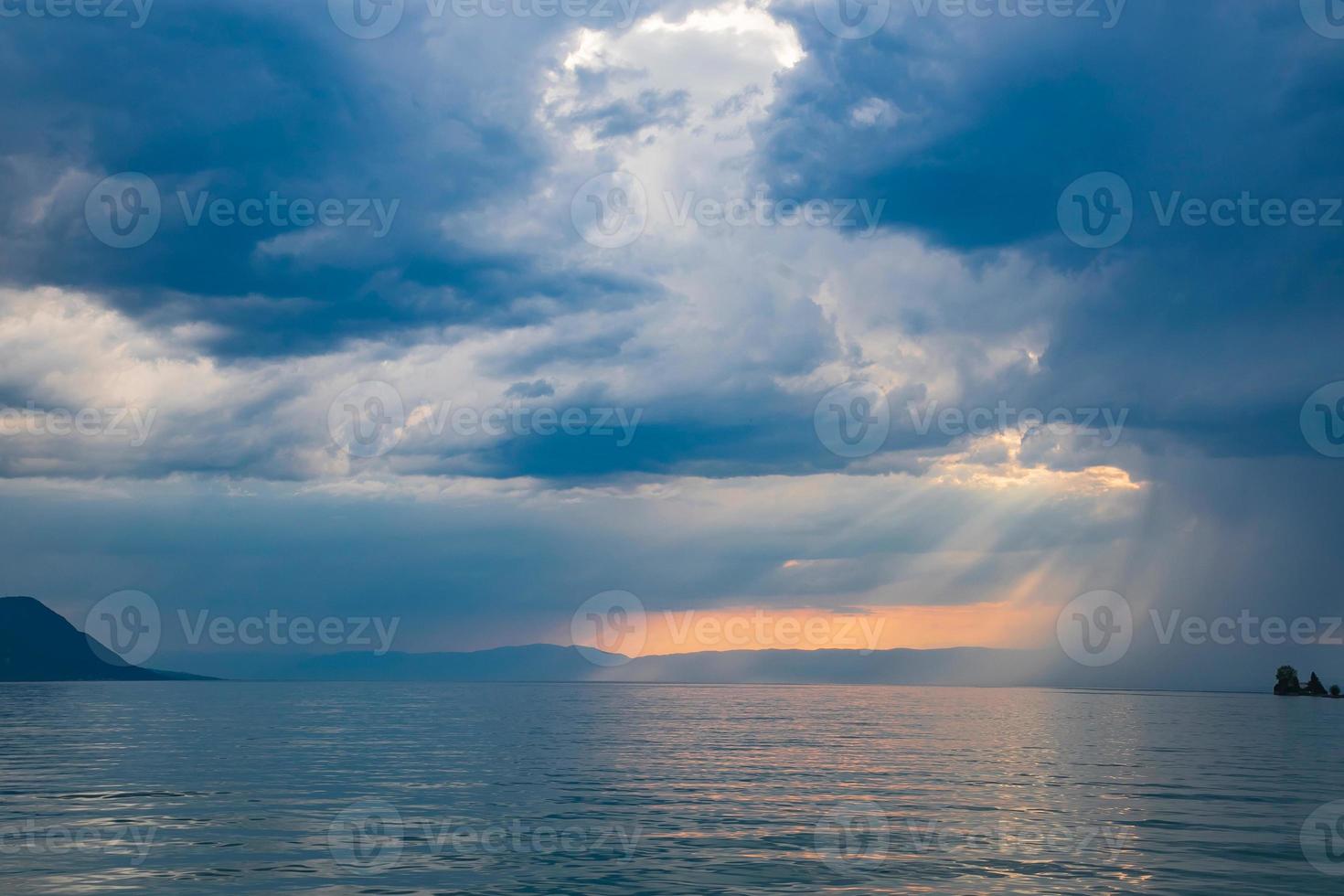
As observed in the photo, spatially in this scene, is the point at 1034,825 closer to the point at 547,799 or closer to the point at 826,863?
the point at 826,863

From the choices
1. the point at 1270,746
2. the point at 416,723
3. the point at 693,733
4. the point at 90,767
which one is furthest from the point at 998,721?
the point at 90,767

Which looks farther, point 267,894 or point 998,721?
point 998,721

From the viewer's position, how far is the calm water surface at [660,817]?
25.2 meters

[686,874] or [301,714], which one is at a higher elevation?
[686,874]

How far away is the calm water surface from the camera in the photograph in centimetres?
2517

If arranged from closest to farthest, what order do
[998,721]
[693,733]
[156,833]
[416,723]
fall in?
[156,833]
[693,733]
[416,723]
[998,721]

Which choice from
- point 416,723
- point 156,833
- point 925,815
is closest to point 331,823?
point 156,833

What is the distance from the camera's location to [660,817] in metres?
34.7

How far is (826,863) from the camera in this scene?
1045 inches

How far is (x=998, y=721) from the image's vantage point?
109375mm

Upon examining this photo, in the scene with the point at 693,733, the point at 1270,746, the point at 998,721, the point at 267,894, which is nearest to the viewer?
the point at 267,894

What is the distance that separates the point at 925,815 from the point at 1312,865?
12.1 m

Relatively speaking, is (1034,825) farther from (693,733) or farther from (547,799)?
(693,733)

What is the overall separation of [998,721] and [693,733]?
43.8 meters
